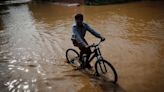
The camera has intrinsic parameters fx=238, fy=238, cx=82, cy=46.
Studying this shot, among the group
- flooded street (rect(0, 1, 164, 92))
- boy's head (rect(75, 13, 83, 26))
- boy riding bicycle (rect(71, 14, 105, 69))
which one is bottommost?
flooded street (rect(0, 1, 164, 92))

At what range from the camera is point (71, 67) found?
809 cm

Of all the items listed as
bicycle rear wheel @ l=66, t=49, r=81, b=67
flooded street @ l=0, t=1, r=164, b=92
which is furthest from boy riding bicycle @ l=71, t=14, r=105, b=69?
bicycle rear wheel @ l=66, t=49, r=81, b=67

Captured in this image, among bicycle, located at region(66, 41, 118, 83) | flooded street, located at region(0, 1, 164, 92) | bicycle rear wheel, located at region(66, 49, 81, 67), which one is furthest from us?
bicycle rear wheel, located at region(66, 49, 81, 67)

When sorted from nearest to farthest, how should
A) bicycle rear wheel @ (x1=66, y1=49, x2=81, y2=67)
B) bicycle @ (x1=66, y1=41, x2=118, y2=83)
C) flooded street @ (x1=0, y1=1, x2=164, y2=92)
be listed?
bicycle @ (x1=66, y1=41, x2=118, y2=83), flooded street @ (x1=0, y1=1, x2=164, y2=92), bicycle rear wheel @ (x1=66, y1=49, x2=81, y2=67)

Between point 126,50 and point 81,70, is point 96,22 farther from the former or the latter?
point 81,70

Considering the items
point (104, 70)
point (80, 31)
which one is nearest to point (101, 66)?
point (104, 70)

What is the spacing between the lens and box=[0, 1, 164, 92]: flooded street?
6.71 meters

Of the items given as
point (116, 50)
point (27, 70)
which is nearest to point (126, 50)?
point (116, 50)

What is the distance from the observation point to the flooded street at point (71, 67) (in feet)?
22.0

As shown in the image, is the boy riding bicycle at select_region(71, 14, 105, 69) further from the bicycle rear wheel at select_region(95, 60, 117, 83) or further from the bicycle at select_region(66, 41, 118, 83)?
the bicycle rear wheel at select_region(95, 60, 117, 83)

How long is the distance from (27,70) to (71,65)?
4.93ft

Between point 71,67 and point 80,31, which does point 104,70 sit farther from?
point 71,67

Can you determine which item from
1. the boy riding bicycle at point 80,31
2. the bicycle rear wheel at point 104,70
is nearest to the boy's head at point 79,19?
the boy riding bicycle at point 80,31

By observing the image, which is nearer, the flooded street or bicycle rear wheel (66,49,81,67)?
the flooded street
